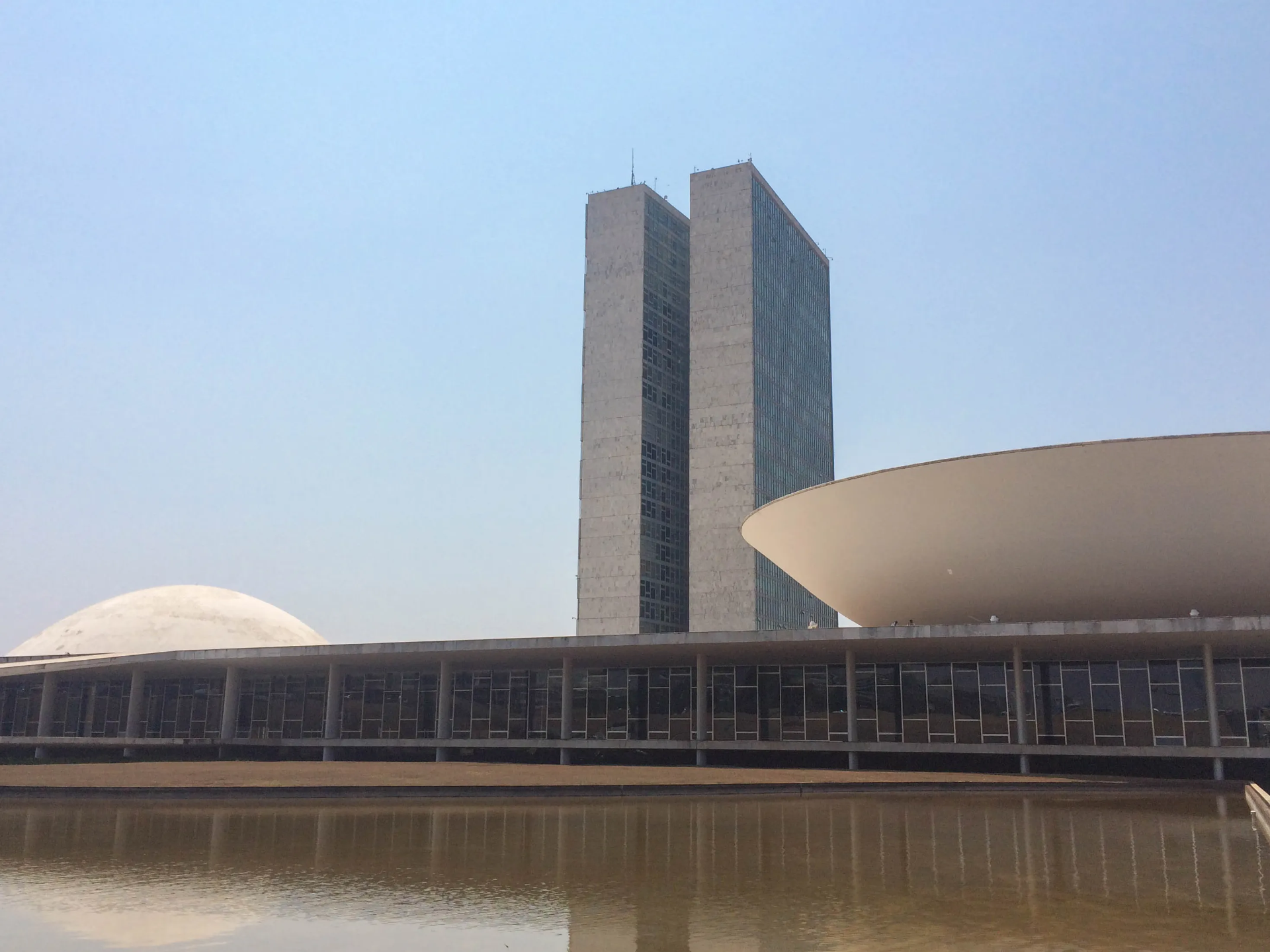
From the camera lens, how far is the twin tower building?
103 meters

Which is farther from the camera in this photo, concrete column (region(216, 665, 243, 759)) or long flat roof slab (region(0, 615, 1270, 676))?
concrete column (region(216, 665, 243, 759))

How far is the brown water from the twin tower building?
274ft

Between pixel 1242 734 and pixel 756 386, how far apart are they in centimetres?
7694

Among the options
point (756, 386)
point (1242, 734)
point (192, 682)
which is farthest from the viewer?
point (756, 386)

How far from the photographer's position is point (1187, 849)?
14.3m

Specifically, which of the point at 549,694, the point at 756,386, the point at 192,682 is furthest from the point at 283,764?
the point at 756,386

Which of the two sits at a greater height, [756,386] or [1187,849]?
[756,386]

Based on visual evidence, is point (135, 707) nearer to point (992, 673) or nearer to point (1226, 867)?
point (992, 673)

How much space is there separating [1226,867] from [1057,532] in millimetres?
17405

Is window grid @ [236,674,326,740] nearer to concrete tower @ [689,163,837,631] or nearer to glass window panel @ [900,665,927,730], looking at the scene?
glass window panel @ [900,665,927,730]

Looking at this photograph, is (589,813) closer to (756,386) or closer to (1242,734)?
(1242,734)

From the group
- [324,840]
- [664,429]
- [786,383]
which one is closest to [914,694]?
[324,840]

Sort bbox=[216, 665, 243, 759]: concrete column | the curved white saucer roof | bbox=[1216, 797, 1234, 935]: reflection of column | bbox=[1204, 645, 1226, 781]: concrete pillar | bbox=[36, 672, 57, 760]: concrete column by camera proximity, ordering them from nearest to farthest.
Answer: bbox=[1216, 797, 1234, 935]: reflection of column < the curved white saucer roof < bbox=[1204, 645, 1226, 781]: concrete pillar < bbox=[216, 665, 243, 759]: concrete column < bbox=[36, 672, 57, 760]: concrete column

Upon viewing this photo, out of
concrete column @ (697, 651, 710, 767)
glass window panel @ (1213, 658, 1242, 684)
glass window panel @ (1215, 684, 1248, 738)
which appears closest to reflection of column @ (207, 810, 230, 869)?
concrete column @ (697, 651, 710, 767)
